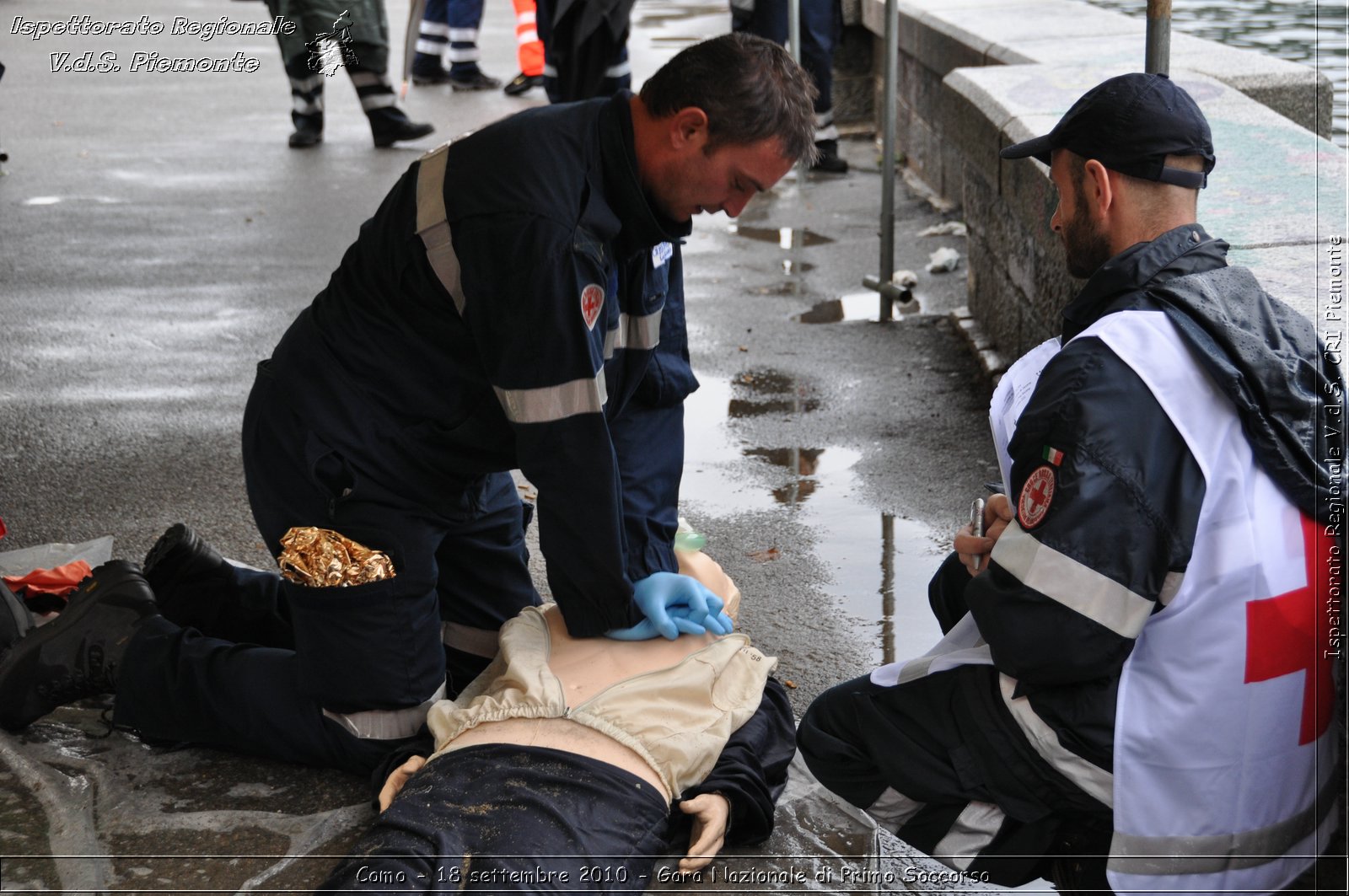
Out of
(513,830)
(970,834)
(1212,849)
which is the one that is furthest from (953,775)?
(513,830)

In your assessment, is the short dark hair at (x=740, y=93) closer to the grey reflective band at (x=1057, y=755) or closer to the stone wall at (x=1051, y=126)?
the grey reflective band at (x=1057, y=755)

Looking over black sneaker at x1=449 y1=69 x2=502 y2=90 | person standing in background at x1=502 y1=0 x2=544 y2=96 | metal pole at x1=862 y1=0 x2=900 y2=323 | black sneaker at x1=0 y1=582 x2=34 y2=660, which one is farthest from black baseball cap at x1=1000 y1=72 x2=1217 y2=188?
black sneaker at x1=449 y1=69 x2=502 y2=90

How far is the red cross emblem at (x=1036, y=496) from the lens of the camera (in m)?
1.79

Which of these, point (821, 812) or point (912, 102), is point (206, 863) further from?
point (912, 102)

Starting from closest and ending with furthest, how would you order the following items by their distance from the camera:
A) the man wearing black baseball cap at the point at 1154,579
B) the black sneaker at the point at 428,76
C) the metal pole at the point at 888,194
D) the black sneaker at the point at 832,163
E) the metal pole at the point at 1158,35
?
1. the man wearing black baseball cap at the point at 1154,579
2. the metal pole at the point at 1158,35
3. the metal pole at the point at 888,194
4. the black sneaker at the point at 832,163
5. the black sneaker at the point at 428,76

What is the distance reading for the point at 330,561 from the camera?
2420mm

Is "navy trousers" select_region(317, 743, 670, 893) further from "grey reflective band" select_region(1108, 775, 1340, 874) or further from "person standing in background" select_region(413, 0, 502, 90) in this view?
"person standing in background" select_region(413, 0, 502, 90)

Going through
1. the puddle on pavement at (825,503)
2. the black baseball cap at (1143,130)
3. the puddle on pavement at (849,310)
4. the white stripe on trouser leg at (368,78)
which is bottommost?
the puddle on pavement at (825,503)

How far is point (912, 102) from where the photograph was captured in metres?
7.85

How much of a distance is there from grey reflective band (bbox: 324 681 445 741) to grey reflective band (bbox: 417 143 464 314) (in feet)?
2.55

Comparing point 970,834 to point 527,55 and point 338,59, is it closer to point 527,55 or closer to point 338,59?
point 338,59

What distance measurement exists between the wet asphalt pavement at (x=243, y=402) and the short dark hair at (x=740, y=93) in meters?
1.22

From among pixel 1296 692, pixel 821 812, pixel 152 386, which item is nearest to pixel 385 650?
pixel 821 812

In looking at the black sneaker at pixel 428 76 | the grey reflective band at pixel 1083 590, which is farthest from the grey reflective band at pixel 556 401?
the black sneaker at pixel 428 76
